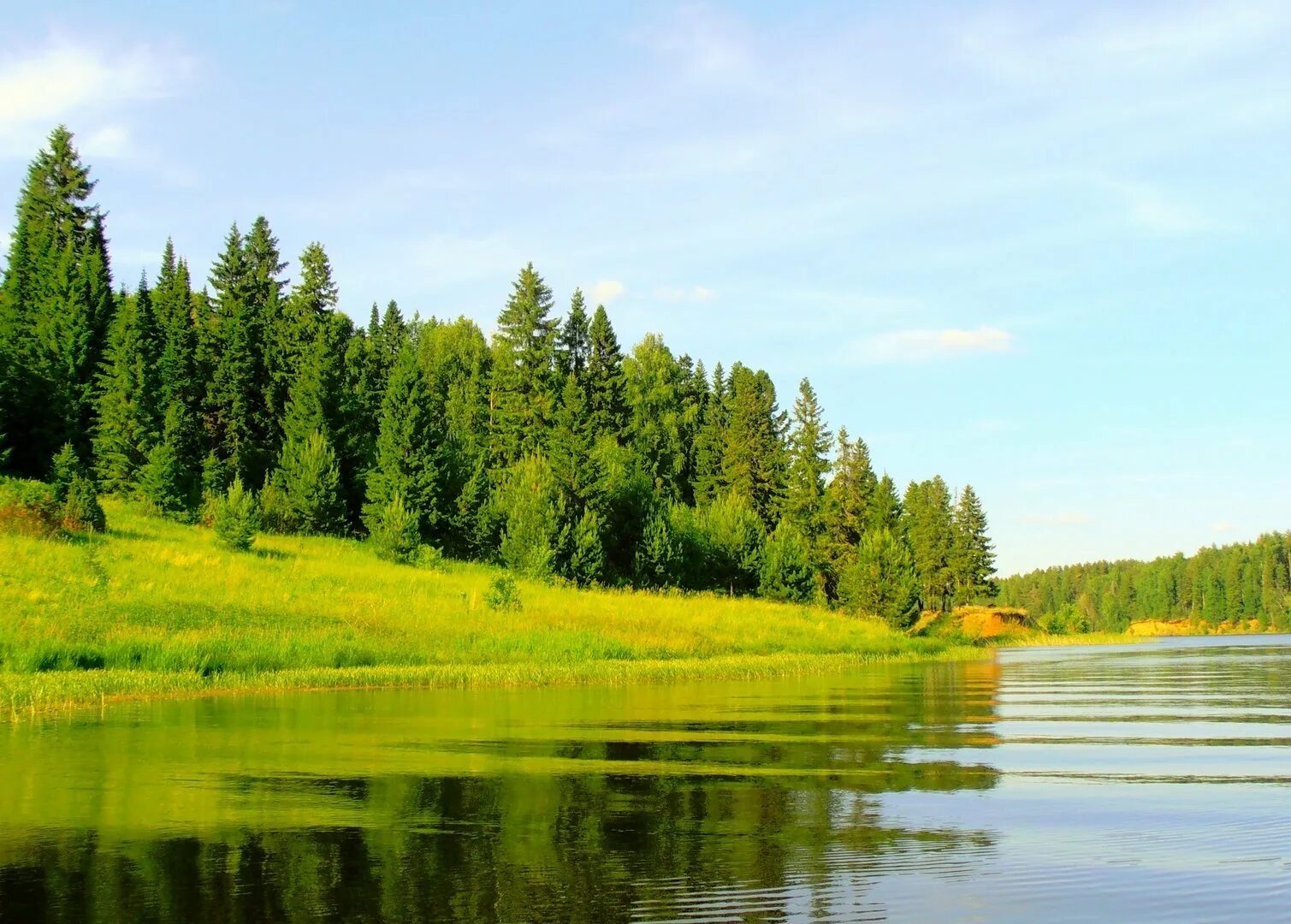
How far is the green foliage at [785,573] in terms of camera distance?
75.3 metres

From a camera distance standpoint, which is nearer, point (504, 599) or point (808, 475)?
point (504, 599)

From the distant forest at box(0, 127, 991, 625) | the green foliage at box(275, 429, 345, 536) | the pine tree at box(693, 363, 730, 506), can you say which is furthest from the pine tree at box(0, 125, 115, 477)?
the pine tree at box(693, 363, 730, 506)

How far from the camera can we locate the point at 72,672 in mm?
24656

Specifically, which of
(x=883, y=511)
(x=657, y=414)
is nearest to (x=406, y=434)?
(x=657, y=414)

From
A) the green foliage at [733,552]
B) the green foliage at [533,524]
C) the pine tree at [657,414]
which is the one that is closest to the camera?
the green foliage at [533,524]

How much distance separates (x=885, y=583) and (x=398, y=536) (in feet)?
113

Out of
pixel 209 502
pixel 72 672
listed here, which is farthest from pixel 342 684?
pixel 209 502

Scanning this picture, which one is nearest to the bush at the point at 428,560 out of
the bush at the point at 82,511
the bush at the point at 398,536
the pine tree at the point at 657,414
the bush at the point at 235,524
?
the bush at the point at 398,536

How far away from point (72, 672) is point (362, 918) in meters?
21.1

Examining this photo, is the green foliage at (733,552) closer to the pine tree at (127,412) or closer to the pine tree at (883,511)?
the pine tree at (883,511)

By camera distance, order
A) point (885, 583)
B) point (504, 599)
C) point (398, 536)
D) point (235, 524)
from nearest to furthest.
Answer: point (504, 599) < point (235, 524) < point (398, 536) < point (885, 583)

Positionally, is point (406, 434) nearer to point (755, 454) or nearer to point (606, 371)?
point (606, 371)

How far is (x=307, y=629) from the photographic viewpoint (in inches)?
1320

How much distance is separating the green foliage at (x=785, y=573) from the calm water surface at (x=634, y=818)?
2150 inches
